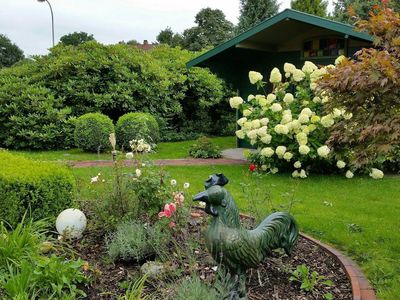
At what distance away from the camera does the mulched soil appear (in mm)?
3293

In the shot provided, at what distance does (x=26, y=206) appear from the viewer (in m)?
4.24

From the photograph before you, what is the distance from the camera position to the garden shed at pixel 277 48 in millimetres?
9594

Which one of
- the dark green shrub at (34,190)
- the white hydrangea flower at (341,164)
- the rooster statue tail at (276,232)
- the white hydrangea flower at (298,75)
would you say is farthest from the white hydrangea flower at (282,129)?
the rooster statue tail at (276,232)

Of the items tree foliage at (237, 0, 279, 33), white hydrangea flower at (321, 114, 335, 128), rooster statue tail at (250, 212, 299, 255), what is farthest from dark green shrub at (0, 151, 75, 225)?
tree foliage at (237, 0, 279, 33)

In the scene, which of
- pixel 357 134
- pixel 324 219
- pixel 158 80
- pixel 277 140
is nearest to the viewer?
pixel 357 134

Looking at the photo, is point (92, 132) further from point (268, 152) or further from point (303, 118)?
point (303, 118)

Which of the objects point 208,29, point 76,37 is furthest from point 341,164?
point 76,37

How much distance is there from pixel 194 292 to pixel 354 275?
162 centimetres

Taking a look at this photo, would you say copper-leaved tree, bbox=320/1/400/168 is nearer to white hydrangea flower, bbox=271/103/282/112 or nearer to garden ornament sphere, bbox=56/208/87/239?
garden ornament sphere, bbox=56/208/87/239

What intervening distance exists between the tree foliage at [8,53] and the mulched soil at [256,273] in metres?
51.2

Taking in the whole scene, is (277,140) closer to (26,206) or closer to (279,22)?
(279,22)

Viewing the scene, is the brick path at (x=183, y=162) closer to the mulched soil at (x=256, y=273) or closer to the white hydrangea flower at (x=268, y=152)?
the white hydrangea flower at (x=268, y=152)

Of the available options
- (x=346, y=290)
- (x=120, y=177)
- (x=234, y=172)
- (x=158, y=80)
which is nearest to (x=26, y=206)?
(x=120, y=177)

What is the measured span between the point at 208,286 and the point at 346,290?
117 cm
